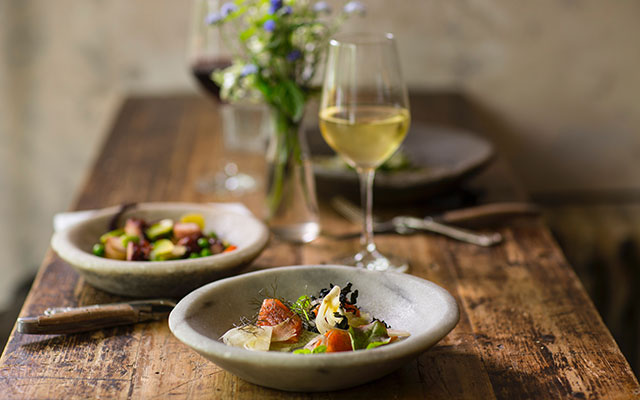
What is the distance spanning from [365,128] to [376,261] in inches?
8.2

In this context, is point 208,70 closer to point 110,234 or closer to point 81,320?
point 110,234

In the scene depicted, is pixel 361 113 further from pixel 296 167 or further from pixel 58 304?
pixel 58 304

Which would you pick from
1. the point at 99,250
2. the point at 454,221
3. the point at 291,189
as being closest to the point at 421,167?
the point at 454,221

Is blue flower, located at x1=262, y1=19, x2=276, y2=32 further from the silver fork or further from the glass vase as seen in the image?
the silver fork

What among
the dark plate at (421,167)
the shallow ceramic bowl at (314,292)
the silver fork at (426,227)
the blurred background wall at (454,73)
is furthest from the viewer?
the blurred background wall at (454,73)

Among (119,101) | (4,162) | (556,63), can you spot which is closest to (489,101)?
(556,63)

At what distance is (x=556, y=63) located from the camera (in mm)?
2322

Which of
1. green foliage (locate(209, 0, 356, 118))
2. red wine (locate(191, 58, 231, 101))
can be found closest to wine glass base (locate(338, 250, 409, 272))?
green foliage (locate(209, 0, 356, 118))

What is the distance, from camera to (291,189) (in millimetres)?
1218

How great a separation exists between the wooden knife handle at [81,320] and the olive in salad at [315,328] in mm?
181

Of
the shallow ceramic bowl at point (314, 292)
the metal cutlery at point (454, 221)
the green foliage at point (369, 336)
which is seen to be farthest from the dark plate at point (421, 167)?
the green foliage at point (369, 336)

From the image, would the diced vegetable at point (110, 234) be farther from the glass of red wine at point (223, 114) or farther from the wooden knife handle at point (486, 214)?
the wooden knife handle at point (486, 214)

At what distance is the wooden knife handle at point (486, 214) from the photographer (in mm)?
1249

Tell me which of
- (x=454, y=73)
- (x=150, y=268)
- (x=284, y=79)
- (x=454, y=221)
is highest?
(x=284, y=79)
